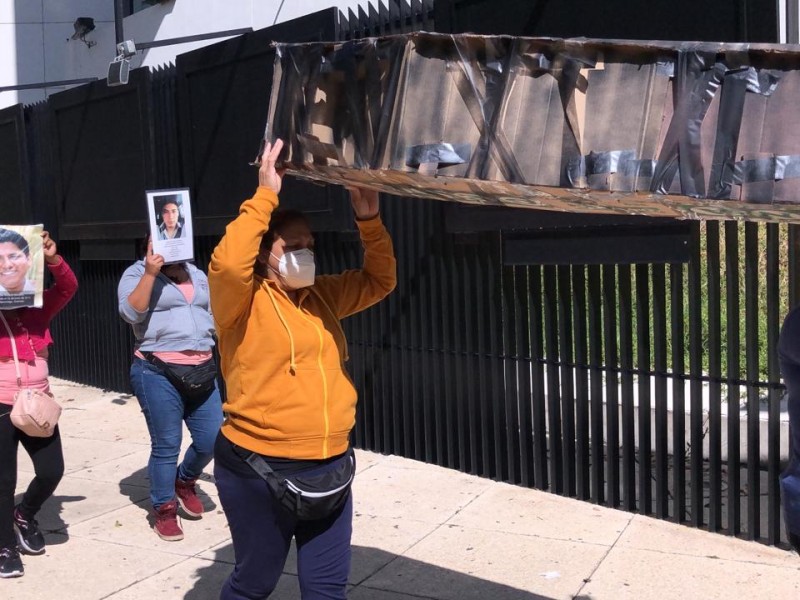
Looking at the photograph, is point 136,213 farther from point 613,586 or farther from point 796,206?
point 796,206

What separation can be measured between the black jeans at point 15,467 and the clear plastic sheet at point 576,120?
290cm

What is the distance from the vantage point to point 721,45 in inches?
91.8

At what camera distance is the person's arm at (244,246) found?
3332mm

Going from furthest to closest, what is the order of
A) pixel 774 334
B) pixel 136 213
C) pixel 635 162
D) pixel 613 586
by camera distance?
pixel 136 213
pixel 774 334
pixel 613 586
pixel 635 162

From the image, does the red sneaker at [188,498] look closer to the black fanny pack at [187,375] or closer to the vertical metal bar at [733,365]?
the black fanny pack at [187,375]

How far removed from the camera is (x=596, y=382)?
5996 mm

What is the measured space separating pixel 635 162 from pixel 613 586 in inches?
120

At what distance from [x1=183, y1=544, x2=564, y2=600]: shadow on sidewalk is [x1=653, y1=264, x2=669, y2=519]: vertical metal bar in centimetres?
123

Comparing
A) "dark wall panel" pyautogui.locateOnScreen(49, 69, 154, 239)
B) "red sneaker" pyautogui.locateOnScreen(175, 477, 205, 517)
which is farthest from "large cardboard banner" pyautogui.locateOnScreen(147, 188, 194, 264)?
"dark wall panel" pyautogui.locateOnScreen(49, 69, 154, 239)

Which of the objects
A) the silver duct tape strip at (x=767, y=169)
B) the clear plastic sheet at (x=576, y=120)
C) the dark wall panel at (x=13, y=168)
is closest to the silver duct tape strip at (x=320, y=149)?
the clear plastic sheet at (x=576, y=120)

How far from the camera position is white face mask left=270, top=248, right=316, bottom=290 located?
11.7 ft

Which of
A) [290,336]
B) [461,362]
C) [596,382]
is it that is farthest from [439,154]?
[461,362]

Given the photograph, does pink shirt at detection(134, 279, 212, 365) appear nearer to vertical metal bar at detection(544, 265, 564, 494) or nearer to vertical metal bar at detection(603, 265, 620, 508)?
vertical metal bar at detection(544, 265, 564, 494)

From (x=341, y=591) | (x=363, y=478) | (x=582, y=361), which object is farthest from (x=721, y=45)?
(x=363, y=478)
